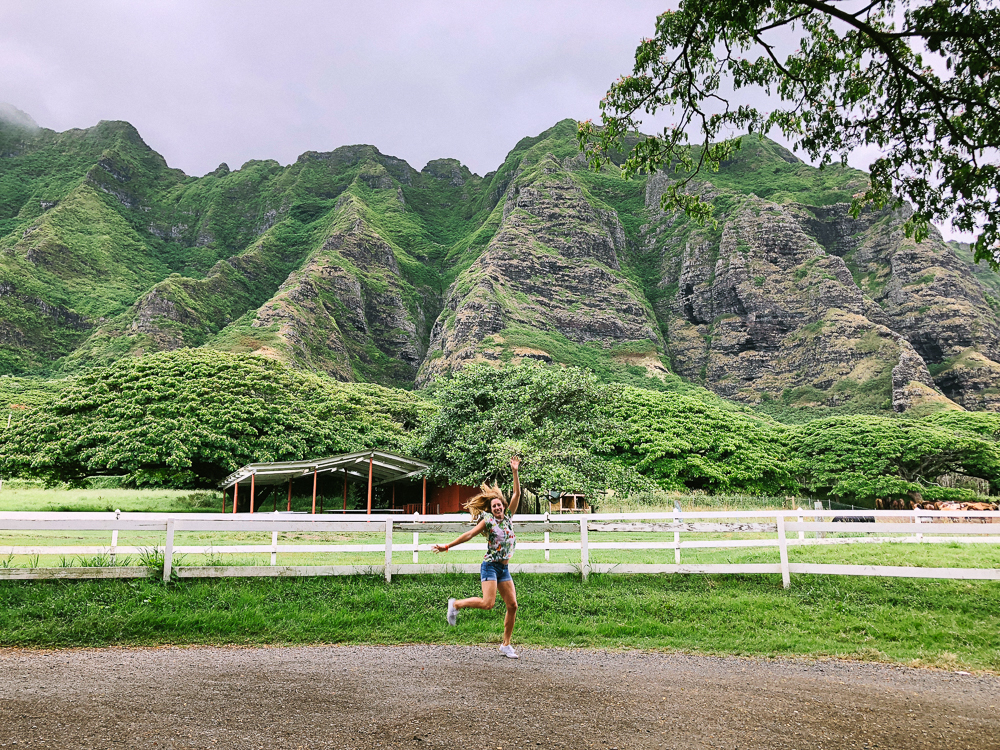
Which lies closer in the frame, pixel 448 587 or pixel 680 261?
pixel 448 587

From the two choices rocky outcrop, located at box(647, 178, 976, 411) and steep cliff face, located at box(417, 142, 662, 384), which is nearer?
rocky outcrop, located at box(647, 178, 976, 411)

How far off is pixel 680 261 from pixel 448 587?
127 meters

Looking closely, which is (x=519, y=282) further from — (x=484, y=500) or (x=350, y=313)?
(x=484, y=500)

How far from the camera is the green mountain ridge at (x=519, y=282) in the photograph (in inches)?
3499

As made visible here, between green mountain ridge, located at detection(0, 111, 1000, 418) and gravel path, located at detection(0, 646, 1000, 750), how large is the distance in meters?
66.9

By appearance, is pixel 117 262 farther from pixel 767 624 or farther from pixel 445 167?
pixel 767 624

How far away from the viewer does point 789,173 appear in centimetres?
14238

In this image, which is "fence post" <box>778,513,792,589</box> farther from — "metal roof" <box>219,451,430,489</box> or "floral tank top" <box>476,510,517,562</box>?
"metal roof" <box>219,451,430,489</box>

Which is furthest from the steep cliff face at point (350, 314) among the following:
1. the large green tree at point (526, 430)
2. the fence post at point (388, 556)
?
the fence post at point (388, 556)

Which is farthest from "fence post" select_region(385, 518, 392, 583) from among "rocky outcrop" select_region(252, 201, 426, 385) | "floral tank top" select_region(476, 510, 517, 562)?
"rocky outcrop" select_region(252, 201, 426, 385)

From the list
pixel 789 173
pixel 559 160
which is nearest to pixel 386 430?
pixel 559 160

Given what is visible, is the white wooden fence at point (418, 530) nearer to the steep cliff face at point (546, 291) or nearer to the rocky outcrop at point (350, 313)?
the rocky outcrop at point (350, 313)

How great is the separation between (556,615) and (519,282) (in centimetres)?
10380

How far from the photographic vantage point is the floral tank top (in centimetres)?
572
